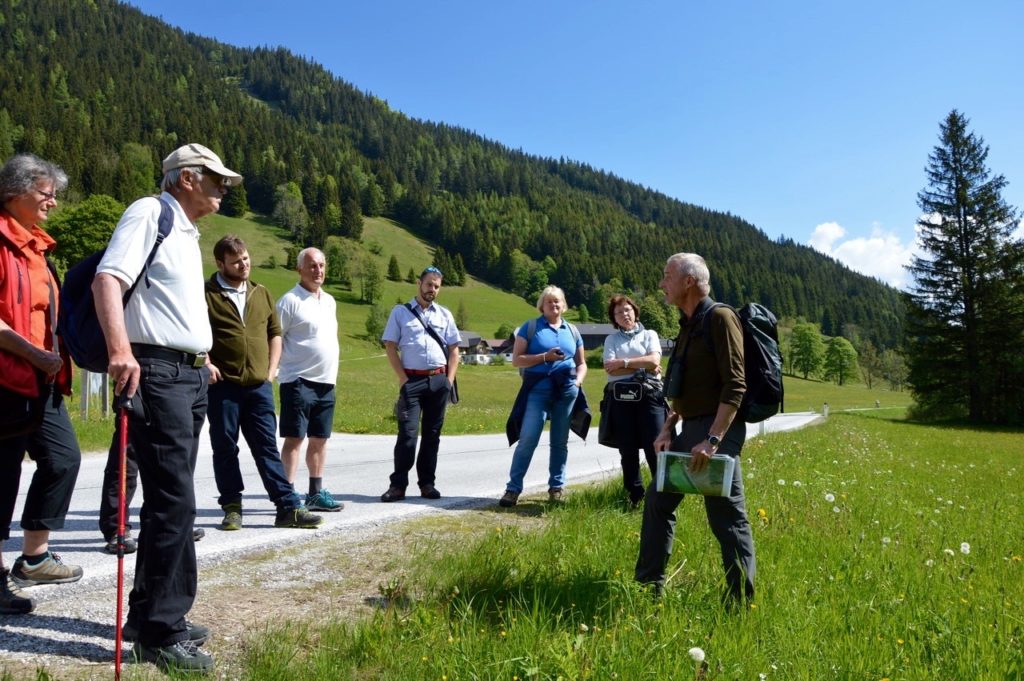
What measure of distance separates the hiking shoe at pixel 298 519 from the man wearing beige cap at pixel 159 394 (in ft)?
6.97

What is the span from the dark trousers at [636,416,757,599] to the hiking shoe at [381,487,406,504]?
10.8 ft

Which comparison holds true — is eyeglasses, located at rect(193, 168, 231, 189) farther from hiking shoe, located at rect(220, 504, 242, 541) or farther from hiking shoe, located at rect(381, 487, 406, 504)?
hiking shoe, located at rect(381, 487, 406, 504)

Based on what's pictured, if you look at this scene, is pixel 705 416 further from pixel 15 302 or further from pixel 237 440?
pixel 15 302

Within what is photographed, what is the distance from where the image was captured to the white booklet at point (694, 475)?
3.62m

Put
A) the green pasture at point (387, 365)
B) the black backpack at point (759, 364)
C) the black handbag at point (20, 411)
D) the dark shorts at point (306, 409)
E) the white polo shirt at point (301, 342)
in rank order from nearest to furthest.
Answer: the black handbag at point (20, 411)
the black backpack at point (759, 364)
the dark shorts at point (306, 409)
the white polo shirt at point (301, 342)
the green pasture at point (387, 365)

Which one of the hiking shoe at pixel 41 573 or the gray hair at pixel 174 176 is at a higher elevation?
the gray hair at pixel 174 176

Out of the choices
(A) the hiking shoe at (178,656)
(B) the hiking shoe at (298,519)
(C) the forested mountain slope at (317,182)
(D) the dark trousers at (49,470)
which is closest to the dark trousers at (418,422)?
(B) the hiking shoe at (298,519)

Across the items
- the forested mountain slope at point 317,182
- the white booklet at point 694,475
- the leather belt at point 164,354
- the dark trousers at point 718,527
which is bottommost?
the dark trousers at point 718,527

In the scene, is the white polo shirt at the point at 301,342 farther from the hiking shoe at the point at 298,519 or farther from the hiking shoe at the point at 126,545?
the hiking shoe at the point at 126,545

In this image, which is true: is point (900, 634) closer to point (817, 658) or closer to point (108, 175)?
point (817, 658)

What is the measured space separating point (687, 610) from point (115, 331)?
3024mm

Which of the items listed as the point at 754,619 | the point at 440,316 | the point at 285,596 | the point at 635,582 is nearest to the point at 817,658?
the point at 754,619

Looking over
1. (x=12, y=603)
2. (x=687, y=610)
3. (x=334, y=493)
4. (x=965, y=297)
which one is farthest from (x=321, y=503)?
(x=965, y=297)

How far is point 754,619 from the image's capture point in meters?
3.41
